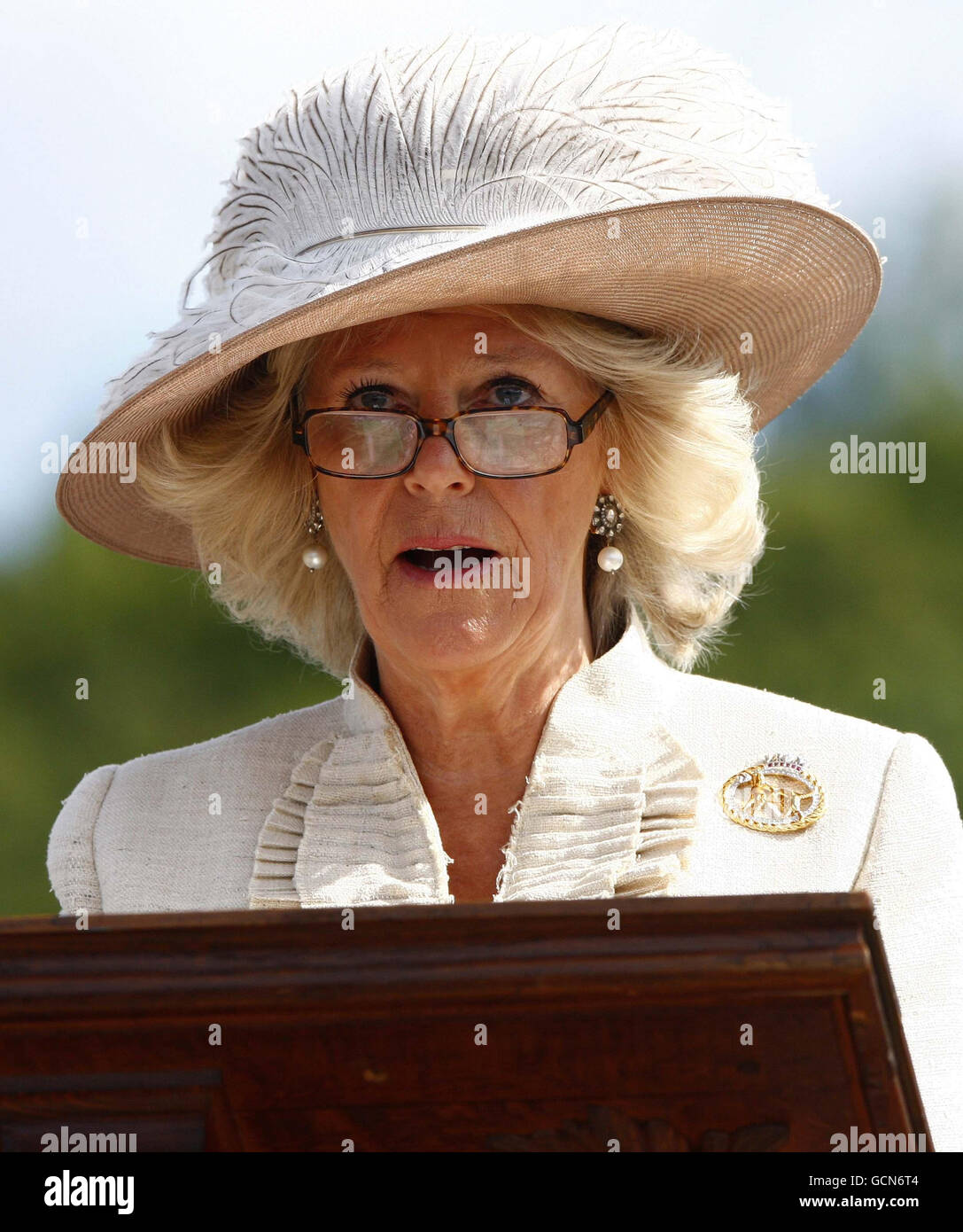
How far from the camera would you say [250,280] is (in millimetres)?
2564

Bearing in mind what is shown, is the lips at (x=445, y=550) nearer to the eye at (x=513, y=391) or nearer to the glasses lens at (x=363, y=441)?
the glasses lens at (x=363, y=441)

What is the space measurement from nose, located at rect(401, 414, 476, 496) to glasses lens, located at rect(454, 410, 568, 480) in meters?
0.02

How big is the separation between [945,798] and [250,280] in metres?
1.25

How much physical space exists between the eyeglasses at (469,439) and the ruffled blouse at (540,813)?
34cm

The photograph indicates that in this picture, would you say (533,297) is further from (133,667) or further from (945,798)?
(133,667)

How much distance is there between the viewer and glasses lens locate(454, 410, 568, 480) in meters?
2.53

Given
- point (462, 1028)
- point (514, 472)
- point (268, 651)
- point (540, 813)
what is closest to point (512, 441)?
point (514, 472)

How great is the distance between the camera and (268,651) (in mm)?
10367

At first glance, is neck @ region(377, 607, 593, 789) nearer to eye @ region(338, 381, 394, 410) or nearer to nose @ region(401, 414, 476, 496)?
nose @ region(401, 414, 476, 496)

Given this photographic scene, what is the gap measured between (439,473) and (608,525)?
434 millimetres

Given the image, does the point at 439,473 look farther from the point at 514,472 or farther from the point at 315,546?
the point at 315,546

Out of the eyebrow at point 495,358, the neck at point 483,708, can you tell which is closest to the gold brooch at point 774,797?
the neck at point 483,708

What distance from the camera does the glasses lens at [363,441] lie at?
256 cm

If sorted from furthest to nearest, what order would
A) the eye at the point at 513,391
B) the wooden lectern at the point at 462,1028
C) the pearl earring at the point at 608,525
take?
the pearl earring at the point at 608,525 → the eye at the point at 513,391 → the wooden lectern at the point at 462,1028
